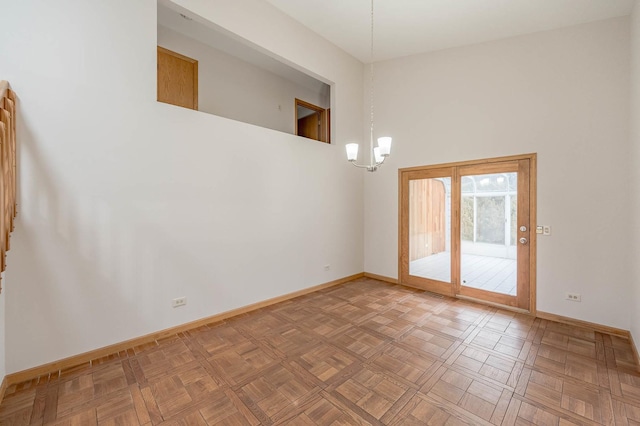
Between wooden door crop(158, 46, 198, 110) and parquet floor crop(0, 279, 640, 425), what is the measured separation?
295 cm

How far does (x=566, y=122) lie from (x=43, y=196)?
214 inches

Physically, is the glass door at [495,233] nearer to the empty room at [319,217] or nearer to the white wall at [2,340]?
the empty room at [319,217]

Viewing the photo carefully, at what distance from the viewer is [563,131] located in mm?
3221

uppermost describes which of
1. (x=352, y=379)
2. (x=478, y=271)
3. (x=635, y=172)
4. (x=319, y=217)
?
(x=635, y=172)

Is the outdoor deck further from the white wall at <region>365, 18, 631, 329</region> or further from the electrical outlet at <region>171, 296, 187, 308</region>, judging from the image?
the electrical outlet at <region>171, 296, 187, 308</region>

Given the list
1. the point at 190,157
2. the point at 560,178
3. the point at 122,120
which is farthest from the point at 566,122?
the point at 122,120

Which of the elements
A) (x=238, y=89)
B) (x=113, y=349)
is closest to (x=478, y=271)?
(x=113, y=349)

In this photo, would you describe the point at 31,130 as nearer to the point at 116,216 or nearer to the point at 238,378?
the point at 116,216

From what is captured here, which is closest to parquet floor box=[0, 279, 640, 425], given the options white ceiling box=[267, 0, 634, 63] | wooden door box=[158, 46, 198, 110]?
wooden door box=[158, 46, 198, 110]

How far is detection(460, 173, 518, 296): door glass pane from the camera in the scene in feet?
12.0

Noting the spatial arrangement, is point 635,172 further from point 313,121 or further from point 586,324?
point 313,121

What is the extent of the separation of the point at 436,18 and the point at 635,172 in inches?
111

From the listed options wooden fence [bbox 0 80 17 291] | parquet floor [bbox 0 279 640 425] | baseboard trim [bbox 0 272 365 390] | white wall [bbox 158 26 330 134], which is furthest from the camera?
white wall [bbox 158 26 330 134]

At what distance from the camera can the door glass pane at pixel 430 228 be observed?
4250 millimetres
